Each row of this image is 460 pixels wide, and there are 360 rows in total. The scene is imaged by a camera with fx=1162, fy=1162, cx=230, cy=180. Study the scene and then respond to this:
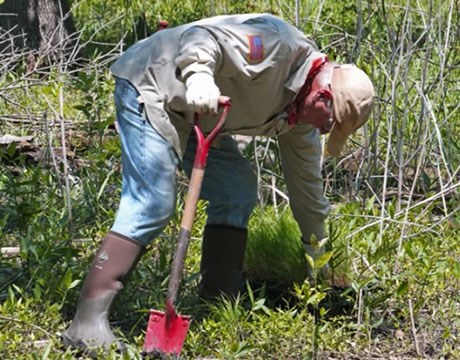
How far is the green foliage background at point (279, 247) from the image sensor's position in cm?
474

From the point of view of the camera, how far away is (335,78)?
4.47m

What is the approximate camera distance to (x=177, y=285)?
4320mm

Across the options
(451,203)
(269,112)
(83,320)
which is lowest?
(451,203)

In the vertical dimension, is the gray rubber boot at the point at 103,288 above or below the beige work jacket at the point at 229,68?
below

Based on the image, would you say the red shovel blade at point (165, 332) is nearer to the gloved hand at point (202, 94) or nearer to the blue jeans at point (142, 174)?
the blue jeans at point (142, 174)

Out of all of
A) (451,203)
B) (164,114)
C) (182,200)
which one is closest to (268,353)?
(164,114)

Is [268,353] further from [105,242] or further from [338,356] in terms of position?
[105,242]

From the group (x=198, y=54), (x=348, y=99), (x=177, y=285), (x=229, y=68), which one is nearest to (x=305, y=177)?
(x=348, y=99)

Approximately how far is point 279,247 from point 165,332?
118 cm

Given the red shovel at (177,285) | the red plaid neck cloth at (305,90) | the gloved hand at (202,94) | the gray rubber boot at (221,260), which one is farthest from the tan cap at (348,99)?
the gray rubber boot at (221,260)

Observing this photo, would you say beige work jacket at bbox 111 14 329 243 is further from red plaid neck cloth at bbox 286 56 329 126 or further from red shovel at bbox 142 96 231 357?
red shovel at bbox 142 96 231 357

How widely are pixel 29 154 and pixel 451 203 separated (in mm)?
2396

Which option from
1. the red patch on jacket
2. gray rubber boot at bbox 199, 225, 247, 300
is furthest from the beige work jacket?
gray rubber boot at bbox 199, 225, 247, 300

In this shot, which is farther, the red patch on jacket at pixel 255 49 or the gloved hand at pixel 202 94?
the red patch on jacket at pixel 255 49
